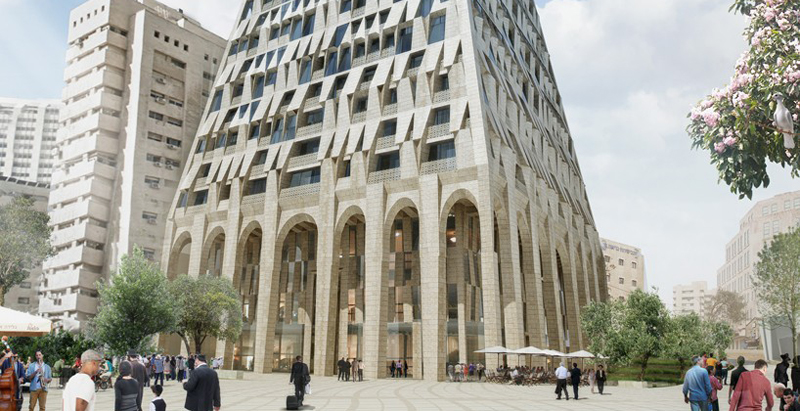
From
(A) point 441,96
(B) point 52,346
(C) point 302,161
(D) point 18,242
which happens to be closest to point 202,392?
(B) point 52,346

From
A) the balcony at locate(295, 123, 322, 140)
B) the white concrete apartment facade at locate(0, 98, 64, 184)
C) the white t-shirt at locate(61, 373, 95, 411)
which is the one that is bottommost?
the white t-shirt at locate(61, 373, 95, 411)

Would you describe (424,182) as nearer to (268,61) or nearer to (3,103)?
(268,61)

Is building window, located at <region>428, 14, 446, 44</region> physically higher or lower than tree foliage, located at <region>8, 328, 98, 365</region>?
higher

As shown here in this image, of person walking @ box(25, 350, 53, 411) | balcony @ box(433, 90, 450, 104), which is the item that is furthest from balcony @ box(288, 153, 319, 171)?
person walking @ box(25, 350, 53, 411)

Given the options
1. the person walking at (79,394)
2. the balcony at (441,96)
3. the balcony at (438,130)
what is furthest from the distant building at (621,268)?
the person walking at (79,394)

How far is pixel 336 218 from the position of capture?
52.5 m

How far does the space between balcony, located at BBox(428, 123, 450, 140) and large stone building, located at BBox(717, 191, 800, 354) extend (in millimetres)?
75204

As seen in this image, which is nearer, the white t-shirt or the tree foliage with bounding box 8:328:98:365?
the white t-shirt

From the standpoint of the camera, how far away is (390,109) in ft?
173

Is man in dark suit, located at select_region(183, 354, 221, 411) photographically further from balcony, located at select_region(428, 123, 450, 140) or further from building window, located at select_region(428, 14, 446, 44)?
building window, located at select_region(428, 14, 446, 44)

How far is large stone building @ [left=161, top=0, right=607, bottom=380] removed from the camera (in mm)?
47062

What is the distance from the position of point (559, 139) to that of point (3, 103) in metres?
170

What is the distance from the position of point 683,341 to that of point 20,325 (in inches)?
2150

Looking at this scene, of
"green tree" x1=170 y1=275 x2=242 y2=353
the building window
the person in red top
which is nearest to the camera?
the person in red top
